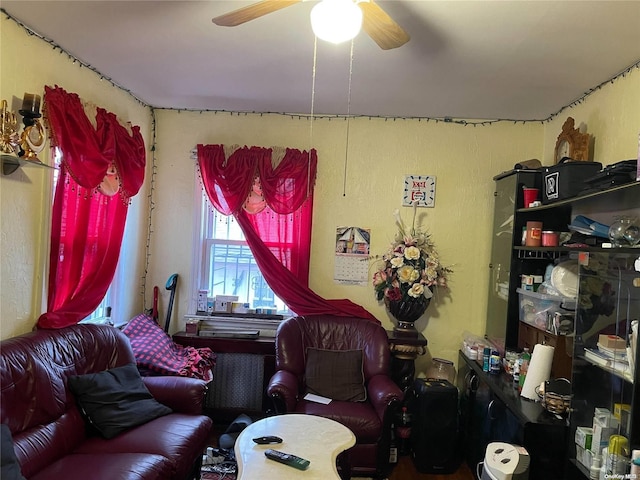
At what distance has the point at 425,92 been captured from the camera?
3.13 meters

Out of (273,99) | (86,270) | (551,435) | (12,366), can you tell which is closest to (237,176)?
(273,99)

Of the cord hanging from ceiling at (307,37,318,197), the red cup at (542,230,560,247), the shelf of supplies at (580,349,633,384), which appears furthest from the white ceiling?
the shelf of supplies at (580,349,633,384)

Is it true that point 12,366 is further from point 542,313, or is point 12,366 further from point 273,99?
point 542,313

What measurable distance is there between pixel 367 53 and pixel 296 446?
2037 millimetres

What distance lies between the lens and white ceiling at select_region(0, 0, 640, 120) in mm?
2086

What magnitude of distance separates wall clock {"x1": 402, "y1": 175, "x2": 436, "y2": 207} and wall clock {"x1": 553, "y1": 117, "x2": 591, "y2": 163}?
964mm

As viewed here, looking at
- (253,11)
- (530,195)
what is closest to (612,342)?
(530,195)

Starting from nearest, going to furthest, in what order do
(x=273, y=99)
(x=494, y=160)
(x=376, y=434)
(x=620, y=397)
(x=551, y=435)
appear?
(x=620, y=397)
(x=551, y=435)
(x=376, y=434)
(x=273, y=99)
(x=494, y=160)

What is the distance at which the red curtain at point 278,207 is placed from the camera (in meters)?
3.70

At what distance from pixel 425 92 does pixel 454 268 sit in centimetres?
144

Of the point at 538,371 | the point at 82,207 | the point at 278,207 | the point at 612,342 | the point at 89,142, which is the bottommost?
the point at 538,371

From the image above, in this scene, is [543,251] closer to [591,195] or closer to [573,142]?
[573,142]

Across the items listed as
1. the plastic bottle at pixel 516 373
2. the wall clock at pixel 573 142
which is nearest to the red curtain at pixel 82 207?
the plastic bottle at pixel 516 373

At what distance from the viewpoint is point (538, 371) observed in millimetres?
2637
